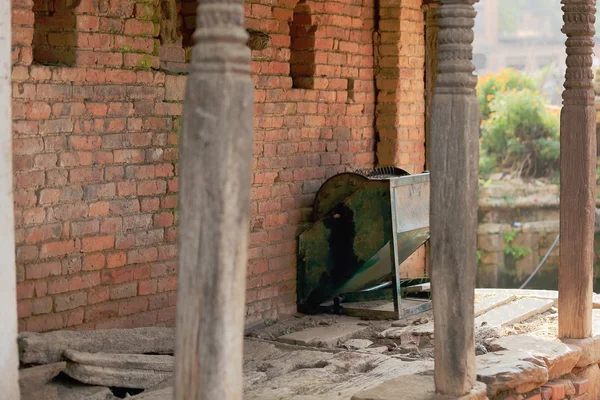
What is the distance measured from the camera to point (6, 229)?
461 centimetres

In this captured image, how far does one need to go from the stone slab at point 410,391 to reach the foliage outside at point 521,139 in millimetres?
14269

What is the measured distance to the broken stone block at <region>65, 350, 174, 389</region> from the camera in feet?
17.7

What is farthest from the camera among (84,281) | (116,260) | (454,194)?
(116,260)

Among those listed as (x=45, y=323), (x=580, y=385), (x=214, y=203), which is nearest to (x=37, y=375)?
(x=45, y=323)

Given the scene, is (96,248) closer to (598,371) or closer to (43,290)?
(43,290)

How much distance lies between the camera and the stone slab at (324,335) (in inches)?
274

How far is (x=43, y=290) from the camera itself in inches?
228

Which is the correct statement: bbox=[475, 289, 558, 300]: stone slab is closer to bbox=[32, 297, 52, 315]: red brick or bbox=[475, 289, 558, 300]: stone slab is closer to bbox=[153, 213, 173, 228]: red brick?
bbox=[153, 213, 173, 228]: red brick

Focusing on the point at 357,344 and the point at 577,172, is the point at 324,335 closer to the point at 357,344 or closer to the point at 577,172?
the point at 357,344

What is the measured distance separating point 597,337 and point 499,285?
1118cm

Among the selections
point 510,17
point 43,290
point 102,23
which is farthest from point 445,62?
point 510,17

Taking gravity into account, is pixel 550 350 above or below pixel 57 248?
below

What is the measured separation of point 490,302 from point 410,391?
10.8ft

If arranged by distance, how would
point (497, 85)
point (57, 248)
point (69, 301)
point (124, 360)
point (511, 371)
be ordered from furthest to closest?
point (497, 85) < point (69, 301) < point (57, 248) < point (511, 371) < point (124, 360)
